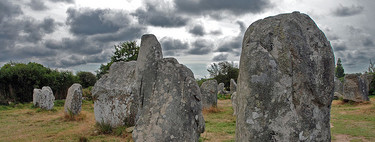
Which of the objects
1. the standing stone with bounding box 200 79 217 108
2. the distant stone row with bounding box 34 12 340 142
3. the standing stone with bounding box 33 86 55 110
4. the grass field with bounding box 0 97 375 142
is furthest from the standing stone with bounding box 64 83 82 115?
the distant stone row with bounding box 34 12 340 142

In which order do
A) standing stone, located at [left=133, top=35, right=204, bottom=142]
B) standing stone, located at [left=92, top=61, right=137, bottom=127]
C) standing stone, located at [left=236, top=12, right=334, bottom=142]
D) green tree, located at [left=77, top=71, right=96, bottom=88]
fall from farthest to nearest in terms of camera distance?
green tree, located at [left=77, top=71, right=96, bottom=88], standing stone, located at [left=92, top=61, right=137, bottom=127], standing stone, located at [left=133, top=35, right=204, bottom=142], standing stone, located at [left=236, top=12, right=334, bottom=142]

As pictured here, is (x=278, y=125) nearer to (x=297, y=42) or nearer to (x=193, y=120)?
(x=297, y=42)

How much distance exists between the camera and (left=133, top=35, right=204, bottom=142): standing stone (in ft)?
18.5

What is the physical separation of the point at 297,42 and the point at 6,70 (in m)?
27.7

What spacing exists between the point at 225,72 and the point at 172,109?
43.1 metres

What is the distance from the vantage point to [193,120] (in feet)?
18.6

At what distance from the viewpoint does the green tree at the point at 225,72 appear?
4391cm

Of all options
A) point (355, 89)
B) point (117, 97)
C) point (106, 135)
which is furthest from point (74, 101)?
point (355, 89)

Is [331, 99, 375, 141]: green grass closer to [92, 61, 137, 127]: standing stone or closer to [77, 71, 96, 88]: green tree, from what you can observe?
[92, 61, 137, 127]: standing stone

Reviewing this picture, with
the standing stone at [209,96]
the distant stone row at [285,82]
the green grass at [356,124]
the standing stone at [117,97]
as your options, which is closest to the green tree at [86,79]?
the standing stone at [209,96]

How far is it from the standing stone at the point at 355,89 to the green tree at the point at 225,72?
25.3 metres

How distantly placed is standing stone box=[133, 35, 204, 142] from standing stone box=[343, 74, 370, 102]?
1511 cm

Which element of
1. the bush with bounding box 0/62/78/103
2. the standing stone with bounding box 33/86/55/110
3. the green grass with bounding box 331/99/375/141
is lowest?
the green grass with bounding box 331/99/375/141

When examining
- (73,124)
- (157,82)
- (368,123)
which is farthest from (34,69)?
(368,123)
